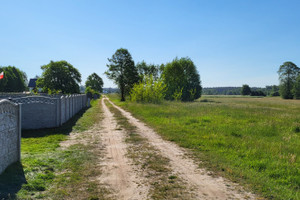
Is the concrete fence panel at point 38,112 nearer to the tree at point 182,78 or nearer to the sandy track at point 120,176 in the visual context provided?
the sandy track at point 120,176

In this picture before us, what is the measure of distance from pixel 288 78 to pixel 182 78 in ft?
123

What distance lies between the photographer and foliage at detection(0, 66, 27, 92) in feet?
203

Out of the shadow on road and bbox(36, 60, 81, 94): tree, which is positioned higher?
bbox(36, 60, 81, 94): tree

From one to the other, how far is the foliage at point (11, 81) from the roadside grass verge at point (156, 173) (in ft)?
222

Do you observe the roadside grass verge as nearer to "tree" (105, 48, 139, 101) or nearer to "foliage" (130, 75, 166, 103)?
"foliage" (130, 75, 166, 103)

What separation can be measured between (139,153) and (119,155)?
0.73 m

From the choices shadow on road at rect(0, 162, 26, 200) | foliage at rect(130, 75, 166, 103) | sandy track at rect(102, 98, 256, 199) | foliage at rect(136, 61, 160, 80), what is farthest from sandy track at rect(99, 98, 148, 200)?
foliage at rect(136, 61, 160, 80)

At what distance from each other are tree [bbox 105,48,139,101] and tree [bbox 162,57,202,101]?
8.30 metres

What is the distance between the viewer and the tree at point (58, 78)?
50544mm

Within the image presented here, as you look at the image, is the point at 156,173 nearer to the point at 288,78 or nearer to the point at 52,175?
the point at 52,175

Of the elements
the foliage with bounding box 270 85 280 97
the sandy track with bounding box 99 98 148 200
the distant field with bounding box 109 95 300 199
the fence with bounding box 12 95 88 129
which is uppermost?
the foliage with bounding box 270 85 280 97

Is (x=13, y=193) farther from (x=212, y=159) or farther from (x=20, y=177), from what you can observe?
(x=212, y=159)

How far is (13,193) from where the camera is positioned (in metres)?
4.11

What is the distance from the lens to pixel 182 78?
5206 centimetres
